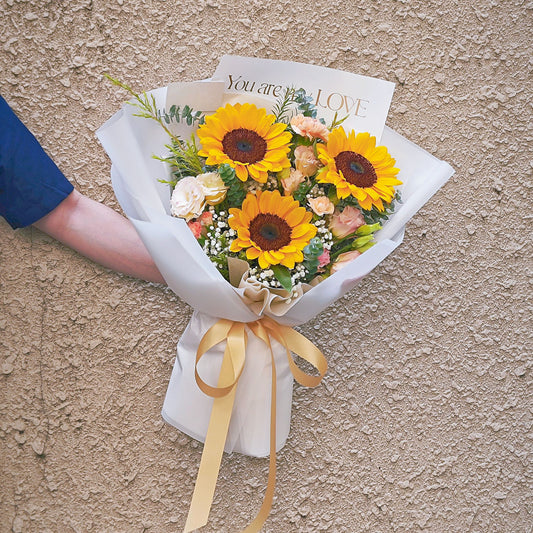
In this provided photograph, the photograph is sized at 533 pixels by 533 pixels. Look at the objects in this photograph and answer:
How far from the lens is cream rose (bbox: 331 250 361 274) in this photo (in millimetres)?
802

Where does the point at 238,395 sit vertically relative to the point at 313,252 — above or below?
below

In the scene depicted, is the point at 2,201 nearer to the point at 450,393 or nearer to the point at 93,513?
the point at 93,513

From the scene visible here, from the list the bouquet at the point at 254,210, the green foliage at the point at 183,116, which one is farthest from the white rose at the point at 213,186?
the green foliage at the point at 183,116

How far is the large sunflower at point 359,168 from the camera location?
2.52 ft

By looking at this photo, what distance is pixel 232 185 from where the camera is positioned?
0.77 meters

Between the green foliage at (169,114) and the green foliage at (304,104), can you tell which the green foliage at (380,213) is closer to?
the green foliage at (304,104)

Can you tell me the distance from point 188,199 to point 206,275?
102mm

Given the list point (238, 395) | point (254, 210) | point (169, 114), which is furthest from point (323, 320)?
point (169, 114)

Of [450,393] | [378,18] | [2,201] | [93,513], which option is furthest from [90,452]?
[378,18]

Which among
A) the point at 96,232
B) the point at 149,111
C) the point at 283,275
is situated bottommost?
the point at 96,232

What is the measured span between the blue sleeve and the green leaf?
0.36 meters

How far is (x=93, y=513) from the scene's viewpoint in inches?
39.6

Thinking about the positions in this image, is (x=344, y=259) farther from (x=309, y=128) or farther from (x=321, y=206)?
(x=309, y=128)

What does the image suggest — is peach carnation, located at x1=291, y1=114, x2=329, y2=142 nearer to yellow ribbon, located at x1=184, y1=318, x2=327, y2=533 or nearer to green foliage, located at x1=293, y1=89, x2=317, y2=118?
green foliage, located at x1=293, y1=89, x2=317, y2=118
